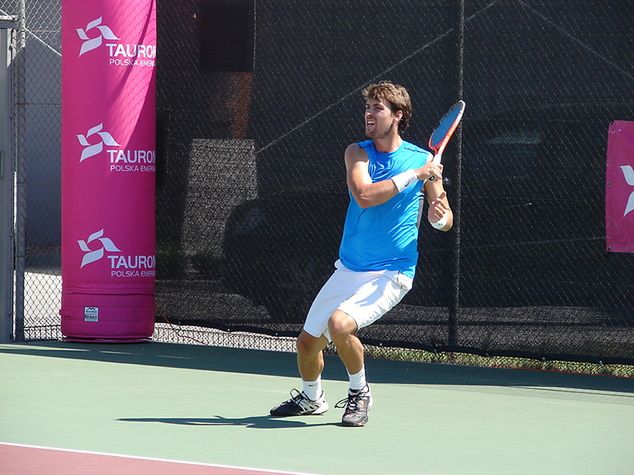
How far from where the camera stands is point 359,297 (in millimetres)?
7676

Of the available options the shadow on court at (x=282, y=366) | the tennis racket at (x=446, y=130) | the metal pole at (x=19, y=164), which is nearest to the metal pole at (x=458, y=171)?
the shadow on court at (x=282, y=366)

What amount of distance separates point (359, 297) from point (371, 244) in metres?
0.30

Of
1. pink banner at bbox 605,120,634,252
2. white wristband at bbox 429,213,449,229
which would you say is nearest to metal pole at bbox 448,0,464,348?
pink banner at bbox 605,120,634,252

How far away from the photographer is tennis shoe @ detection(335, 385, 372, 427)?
7.64 m

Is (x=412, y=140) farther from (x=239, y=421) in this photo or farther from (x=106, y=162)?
(x=239, y=421)

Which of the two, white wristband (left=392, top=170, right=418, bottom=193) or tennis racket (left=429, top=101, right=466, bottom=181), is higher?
tennis racket (left=429, top=101, right=466, bottom=181)

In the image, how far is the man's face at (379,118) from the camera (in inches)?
306

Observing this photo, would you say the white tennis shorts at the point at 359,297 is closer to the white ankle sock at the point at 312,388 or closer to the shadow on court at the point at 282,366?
the white ankle sock at the point at 312,388

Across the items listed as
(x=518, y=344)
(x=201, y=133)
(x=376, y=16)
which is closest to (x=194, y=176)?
(x=201, y=133)

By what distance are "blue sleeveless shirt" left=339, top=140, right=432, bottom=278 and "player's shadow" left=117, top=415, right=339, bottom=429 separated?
92 cm

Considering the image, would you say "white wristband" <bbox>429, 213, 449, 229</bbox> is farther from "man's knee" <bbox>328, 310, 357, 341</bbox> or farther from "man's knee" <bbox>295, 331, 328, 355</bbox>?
"man's knee" <bbox>295, 331, 328, 355</bbox>

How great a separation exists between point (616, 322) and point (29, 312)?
6.07 metres

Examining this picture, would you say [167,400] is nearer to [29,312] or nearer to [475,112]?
[475,112]

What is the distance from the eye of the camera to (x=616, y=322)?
9812 mm
